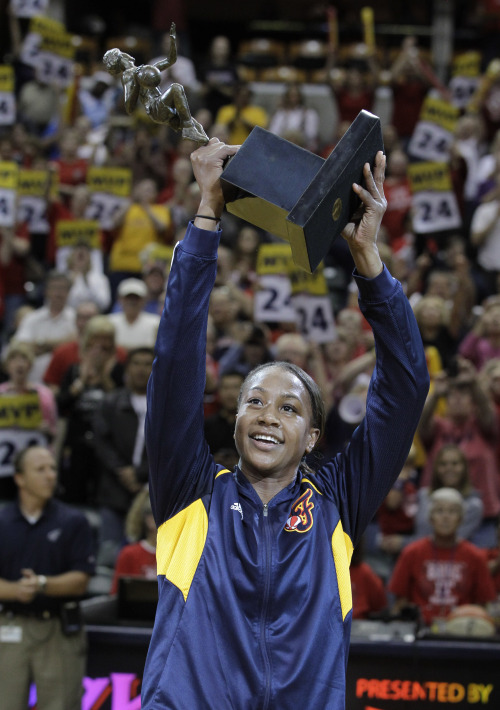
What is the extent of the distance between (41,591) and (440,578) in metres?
2.20

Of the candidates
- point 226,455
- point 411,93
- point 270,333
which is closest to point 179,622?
point 226,455

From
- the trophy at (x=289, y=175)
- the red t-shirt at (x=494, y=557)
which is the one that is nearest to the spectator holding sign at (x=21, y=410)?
the red t-shirt at (x=494, y=557)

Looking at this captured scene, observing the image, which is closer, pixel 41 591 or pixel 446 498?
pixel 41 591

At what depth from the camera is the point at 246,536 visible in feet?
8.55

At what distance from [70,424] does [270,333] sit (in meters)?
1.85

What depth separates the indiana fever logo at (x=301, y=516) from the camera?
104 inches

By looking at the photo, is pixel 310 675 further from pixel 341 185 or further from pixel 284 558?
pixel 341 185

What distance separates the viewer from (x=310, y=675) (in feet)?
8.14

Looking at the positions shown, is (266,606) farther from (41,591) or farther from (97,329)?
(97,329)

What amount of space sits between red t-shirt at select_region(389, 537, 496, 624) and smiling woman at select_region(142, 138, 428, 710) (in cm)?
378

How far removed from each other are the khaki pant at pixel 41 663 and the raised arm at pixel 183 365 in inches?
129

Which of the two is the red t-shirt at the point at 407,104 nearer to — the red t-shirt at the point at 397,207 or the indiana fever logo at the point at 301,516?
the red t-shirt at the point at 397,207

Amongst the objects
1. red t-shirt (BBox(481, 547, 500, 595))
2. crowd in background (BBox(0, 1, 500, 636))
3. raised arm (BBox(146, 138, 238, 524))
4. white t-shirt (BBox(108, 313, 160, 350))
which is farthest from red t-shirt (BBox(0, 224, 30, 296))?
raised arm (BBox(146, 138, 238, 524))

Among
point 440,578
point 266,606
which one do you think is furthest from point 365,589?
point 266,606
